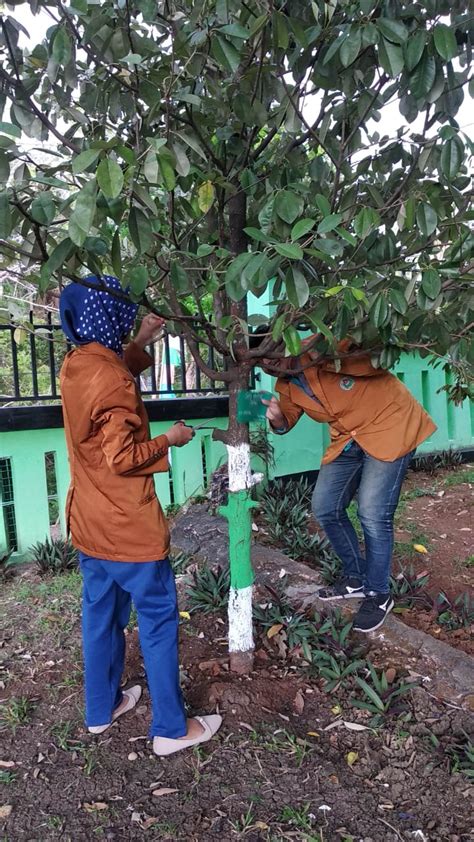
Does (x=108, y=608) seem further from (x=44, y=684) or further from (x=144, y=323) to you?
(x=144, y=323)

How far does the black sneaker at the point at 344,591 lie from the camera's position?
320 cm

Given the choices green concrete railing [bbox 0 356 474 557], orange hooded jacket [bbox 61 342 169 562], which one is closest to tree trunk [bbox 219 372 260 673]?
orange hooded jacket [bbox 61 342 169 562]

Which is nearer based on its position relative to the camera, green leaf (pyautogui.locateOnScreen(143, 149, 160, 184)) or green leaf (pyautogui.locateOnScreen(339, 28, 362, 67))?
green leaf (pyautogui.locateOnScreen(143, 149, 160, 184))

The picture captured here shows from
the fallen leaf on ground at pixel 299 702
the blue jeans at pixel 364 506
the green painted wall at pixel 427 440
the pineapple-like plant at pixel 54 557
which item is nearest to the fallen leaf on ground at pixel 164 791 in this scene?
the fallen leaf on ground at pixel 299 702

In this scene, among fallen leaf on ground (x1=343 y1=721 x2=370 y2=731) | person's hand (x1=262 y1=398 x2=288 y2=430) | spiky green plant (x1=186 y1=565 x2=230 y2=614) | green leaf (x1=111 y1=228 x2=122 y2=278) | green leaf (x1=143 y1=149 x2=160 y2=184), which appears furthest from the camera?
spiky green plant (x1=186 y1=565 x2=230 y2=614)

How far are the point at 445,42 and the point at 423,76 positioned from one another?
16 cm

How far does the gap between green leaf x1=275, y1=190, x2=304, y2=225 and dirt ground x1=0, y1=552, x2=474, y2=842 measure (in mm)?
1710

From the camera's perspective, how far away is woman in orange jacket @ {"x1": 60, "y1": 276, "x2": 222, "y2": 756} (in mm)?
2080

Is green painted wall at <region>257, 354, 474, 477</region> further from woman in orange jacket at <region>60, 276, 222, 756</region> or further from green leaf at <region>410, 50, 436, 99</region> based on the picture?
green leaf at <region>410, 50, 436, 99</region>

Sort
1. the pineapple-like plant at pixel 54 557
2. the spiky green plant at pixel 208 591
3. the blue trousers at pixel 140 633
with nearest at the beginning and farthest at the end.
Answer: the blue trousers at pixel 140 633
the spiky green plant at pixel 208 591
the pineapple-like plant at pixel 54 557

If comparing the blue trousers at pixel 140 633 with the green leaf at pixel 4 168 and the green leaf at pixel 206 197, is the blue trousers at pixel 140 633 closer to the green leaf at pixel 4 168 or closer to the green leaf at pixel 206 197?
the green leaf at pixel 206 197

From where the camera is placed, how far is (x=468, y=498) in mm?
5656

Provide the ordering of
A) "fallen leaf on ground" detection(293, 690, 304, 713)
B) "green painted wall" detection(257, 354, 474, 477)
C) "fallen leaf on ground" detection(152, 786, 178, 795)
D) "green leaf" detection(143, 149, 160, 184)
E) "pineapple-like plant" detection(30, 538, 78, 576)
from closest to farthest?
"green leaf" detection(143, 149, 160, 184) → "fallen leaf on ground" detection(152, 786, 178, 795) → "fallen leaf on ground" detection(293, 690, 304, 713) → "pineapple-like plant" detection(30, 538, 78, 576) → "green painted wall" detection(257, 354, 474, 477)

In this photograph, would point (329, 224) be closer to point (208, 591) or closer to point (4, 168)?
point (4, 168)
